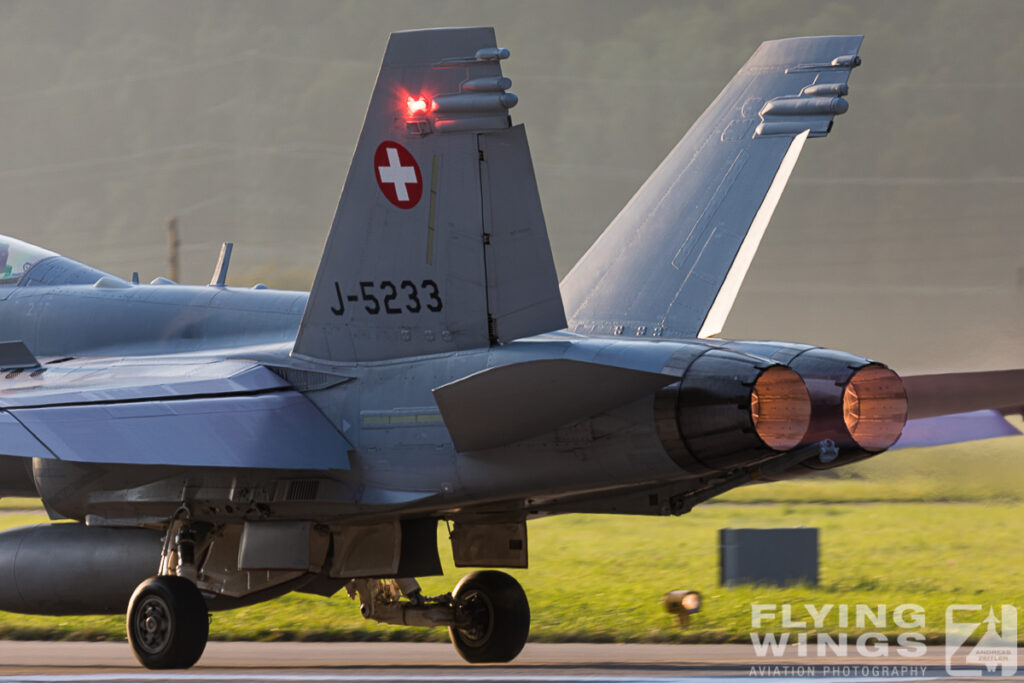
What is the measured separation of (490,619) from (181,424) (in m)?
3.00

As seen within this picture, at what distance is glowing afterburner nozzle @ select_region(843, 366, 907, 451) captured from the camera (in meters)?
8.56

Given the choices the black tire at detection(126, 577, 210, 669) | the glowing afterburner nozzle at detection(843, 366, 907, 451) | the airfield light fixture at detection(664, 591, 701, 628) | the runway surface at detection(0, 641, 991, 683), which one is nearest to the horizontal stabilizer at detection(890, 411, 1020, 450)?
the runway surface at detection(0, 641, 991, 683)

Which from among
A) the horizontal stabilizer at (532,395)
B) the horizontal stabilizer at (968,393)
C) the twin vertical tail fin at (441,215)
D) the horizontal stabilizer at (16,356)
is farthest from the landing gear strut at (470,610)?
the horizontal stabilizer at (968,393)

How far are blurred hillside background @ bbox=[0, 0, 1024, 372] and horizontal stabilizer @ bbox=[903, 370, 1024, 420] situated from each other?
816 cm

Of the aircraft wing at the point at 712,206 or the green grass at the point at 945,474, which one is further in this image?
the green grass at the point at 945,474

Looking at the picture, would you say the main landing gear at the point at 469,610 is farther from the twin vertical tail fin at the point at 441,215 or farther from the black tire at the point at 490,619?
the twin vertical tail fin at the point at 441,215

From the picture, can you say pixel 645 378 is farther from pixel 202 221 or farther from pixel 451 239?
pixel 202 221

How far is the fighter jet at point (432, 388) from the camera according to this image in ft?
28.3

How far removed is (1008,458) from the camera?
53.2 ft

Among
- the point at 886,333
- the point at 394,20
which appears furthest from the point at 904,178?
the point at 394,20

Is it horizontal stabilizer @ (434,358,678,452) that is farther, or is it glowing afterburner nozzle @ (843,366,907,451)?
glowing afterburner nozzle @ (843,366,907,451)

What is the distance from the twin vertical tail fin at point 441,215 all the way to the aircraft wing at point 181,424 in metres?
0.74

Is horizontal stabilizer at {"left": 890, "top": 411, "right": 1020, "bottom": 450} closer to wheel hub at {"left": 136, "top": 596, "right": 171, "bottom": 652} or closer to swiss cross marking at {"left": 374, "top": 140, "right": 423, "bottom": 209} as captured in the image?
swiss cross marking at {"left": 374, "top": 140, "right": 423, "bottom": 209}

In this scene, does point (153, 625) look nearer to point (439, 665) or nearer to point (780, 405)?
point (439, 665)
